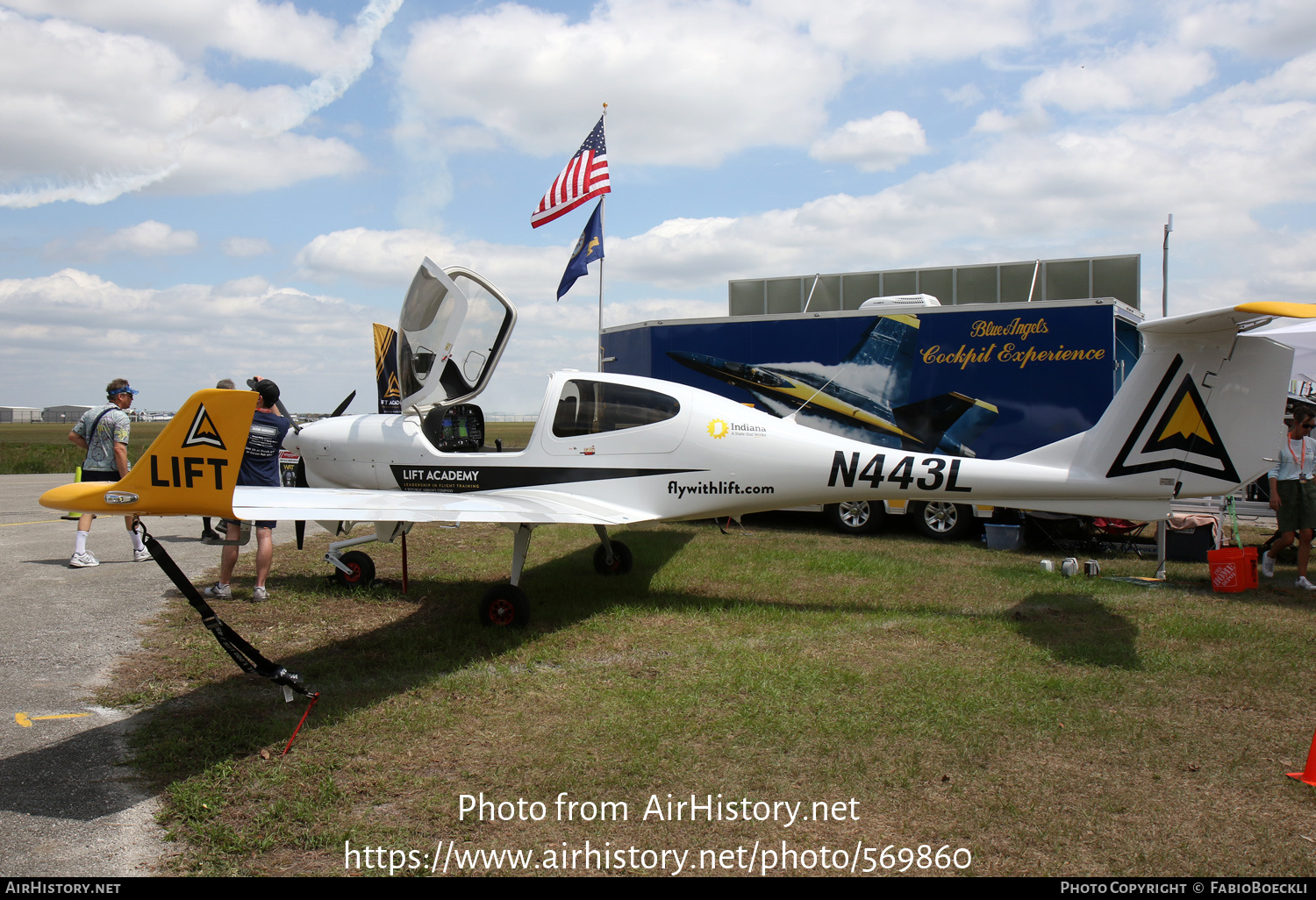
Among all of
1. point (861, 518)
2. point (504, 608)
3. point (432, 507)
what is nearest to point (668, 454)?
point (504, 608)

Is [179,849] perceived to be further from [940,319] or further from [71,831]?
[940,319]

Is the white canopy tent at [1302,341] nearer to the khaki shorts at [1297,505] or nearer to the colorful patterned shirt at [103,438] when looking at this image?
the khaki shorts at [1297,505]

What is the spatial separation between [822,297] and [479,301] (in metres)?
8.98

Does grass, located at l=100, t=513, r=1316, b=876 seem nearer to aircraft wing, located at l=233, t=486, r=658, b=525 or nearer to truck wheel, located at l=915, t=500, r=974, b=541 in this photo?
aircraft wing, located at l=233, t=486, r=658, b=525

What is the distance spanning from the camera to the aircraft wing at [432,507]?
472 cm

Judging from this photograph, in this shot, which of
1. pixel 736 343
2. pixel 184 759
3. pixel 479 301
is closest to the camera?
pixel 184 759

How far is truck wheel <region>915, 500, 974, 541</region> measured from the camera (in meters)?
10.2

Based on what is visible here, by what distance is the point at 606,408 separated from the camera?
6.71 meters

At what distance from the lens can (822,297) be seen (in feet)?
46.9

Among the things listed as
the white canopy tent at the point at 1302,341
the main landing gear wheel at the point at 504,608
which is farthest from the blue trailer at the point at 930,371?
the main landing gear wheel at the point at 504,608

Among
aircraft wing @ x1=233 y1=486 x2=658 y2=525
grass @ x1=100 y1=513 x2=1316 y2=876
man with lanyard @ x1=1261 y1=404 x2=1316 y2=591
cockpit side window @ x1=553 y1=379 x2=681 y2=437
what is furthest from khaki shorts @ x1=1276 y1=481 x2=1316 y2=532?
aircraft wing @ x1=233 y1=486 x2=658 y2=525

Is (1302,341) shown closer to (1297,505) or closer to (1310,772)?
(1297,505)

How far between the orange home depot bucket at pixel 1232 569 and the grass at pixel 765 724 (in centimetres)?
20
